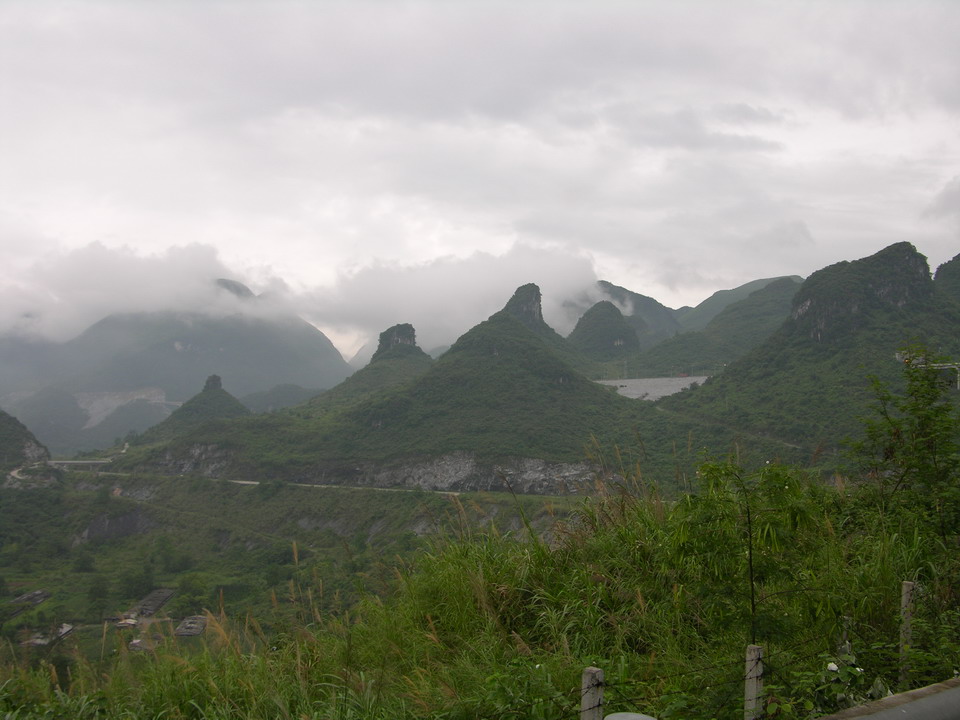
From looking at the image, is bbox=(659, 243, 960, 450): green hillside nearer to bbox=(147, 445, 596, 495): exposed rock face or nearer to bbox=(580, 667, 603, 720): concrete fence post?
bbox=(147, 445, 596, 495): exposed rock face

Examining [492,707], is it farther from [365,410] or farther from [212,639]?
[365,410]

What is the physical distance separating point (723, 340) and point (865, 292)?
5109 centimetres

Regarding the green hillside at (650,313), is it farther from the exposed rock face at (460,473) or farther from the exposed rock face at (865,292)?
the exposed rock face at (460,473)

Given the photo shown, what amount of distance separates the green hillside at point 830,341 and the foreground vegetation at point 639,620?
144 ft

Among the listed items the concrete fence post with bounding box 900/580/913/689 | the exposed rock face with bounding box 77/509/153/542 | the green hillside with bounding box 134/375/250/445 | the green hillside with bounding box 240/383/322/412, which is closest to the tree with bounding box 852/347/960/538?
the concrete fence post with bounding box 900/580/913/689

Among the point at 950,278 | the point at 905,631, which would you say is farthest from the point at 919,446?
the point at 950,278

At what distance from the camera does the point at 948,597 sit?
3.62m

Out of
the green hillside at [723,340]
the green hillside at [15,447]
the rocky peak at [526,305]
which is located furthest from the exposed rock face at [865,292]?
the green hillside at [15,447]

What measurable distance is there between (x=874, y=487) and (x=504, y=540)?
294 cm

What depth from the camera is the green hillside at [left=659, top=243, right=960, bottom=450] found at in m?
48.2

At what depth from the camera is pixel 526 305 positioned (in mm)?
111625

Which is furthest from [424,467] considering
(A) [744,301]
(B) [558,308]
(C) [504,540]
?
(B) [558,308]

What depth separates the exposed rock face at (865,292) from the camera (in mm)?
56969

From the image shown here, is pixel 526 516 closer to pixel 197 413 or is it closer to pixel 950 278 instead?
pixel 950 278
